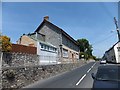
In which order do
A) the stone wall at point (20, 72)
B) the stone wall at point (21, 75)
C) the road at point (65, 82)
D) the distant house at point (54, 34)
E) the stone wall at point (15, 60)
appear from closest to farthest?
the stone wall at point (21, 75), the stone wall at point (20, 72), the road at point (65, 82), the stone wall at point (15, 60), the distant house at point (54, 34)

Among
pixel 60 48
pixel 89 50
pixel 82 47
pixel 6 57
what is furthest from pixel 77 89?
pixel 89 50

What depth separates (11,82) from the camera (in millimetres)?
12109

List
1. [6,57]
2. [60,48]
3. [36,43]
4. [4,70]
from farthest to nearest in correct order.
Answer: [60,48], [36,43], [6,57], [4,70]

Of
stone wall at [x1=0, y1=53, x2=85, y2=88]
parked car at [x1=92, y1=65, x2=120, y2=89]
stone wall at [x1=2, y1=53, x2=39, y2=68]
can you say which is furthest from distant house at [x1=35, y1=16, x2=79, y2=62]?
parked car at [x1=92, y1=65, x2=120, y2=89]

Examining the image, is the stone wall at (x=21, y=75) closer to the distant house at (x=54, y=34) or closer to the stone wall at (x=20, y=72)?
the stone wall at (x=20, y=72)

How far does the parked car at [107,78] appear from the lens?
8078 millimetres

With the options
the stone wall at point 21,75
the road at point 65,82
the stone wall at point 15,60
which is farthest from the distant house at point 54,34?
the stone wall at point 21,75

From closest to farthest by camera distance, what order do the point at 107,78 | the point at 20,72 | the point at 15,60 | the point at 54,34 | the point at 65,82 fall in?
the point at 107,78
the point at 20,72
the point at 65,82
the point at 15,60
the point at 54,34

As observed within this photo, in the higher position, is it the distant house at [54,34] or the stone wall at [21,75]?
the distant house at [54,34]

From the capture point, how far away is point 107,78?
8898 mm

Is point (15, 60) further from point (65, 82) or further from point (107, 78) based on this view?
point (107, 78)

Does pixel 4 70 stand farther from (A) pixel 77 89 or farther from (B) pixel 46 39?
(B) pixel 46 39

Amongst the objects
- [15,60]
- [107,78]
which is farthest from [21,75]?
[107,78]

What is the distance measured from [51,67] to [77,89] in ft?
31.5
